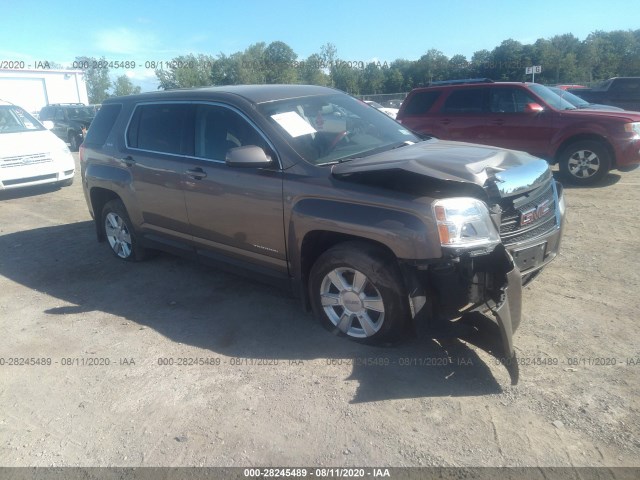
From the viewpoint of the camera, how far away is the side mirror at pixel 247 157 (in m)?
3.68

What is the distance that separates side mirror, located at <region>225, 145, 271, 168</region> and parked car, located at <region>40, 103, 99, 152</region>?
18199 mm

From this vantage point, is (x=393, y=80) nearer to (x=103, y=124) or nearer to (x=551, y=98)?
(x=551, y=98)

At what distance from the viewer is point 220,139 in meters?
4.30

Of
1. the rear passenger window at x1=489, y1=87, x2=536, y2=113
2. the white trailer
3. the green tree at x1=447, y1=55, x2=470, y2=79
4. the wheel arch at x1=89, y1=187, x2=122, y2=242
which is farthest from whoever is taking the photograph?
the white trailer

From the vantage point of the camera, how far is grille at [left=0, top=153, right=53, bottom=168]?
30.5 ft

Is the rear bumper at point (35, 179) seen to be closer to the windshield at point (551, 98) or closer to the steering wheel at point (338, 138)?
the steering wheel at point (338, 138)

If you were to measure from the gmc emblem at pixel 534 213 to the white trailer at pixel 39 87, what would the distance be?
133 ft

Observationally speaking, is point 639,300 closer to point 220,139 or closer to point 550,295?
point 550,295

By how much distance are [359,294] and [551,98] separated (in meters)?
7.23

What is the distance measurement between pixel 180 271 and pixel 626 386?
166 inches

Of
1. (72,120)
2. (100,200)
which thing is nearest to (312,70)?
(72,120)

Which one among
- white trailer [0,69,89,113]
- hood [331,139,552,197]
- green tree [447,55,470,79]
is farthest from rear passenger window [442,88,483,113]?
white trailer [0,69,89,113]

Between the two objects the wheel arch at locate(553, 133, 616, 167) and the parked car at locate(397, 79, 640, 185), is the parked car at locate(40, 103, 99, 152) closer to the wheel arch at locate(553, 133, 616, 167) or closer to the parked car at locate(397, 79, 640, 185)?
the parked car at locate(397, 79, 640, 185)

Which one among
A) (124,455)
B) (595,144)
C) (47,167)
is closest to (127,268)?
(124,455)
